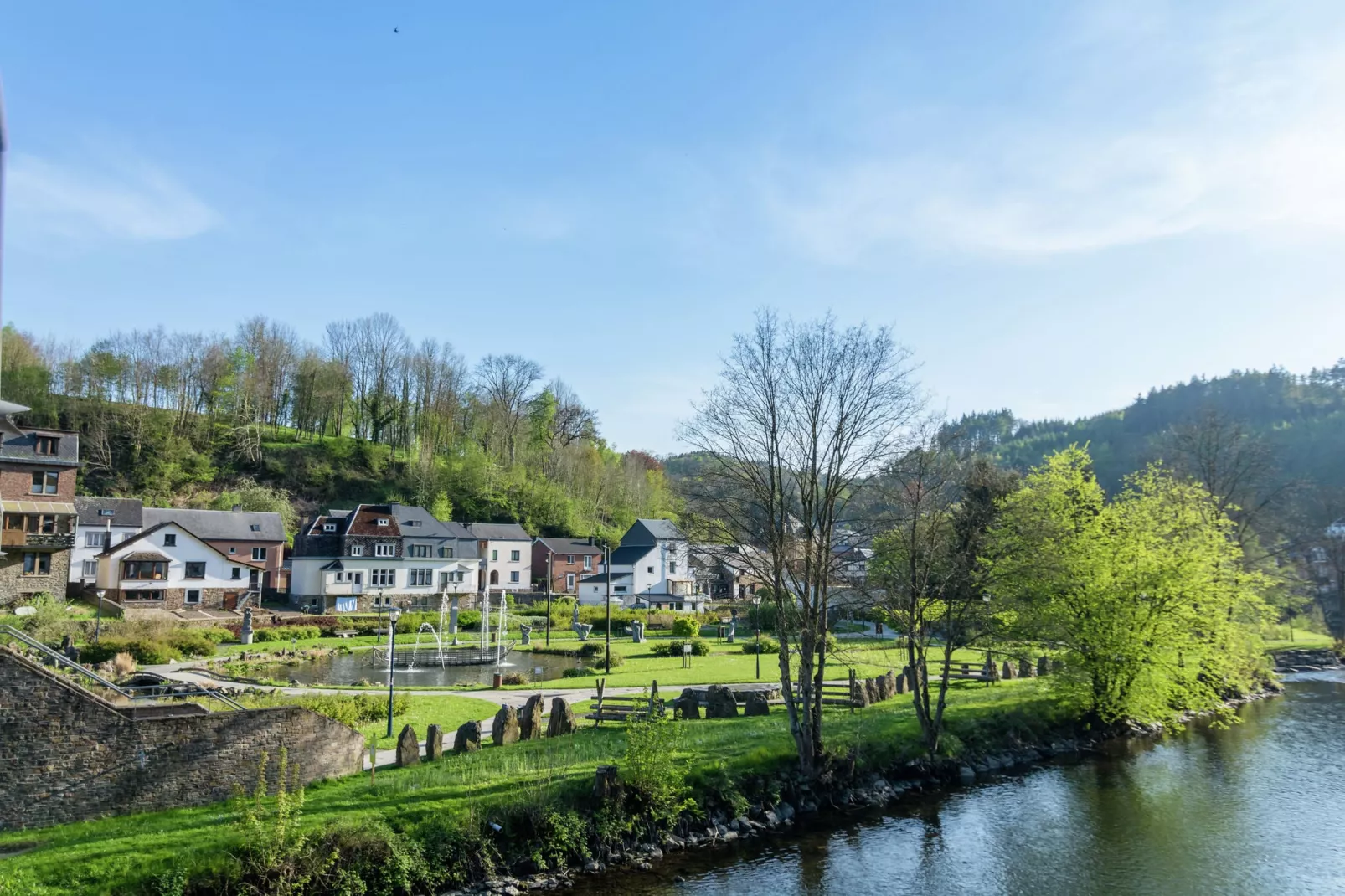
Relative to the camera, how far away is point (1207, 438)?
149ft

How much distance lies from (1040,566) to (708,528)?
42.0 feet

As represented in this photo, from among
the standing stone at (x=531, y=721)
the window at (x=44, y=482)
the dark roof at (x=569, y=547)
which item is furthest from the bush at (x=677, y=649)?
the window at (x=44, y=482)

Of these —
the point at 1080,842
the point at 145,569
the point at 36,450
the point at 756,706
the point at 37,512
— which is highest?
the point at 36,450

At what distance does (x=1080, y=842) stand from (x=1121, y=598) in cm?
1072

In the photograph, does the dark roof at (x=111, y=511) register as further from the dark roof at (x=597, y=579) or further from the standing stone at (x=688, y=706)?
the standing stone at (x=688, y=706)

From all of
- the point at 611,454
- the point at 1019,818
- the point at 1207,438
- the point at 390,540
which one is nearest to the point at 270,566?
the point at 390,540

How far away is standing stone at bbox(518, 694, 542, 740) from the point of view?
21703 mm

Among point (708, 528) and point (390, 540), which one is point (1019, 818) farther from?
point (390, 540)

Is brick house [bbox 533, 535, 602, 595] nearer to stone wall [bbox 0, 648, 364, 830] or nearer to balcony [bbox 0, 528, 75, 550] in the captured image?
balcony [bbox 0, 528, 75, 550]

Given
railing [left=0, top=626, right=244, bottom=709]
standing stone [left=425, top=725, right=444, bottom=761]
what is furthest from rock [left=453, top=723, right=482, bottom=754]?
railing [left=0, top=626, right=244, bottom=709]

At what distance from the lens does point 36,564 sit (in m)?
47.5

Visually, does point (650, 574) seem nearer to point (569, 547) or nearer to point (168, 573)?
point (569, 547)

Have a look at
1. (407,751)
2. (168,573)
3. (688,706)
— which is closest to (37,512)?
(168,573)

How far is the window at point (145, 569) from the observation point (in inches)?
2101
